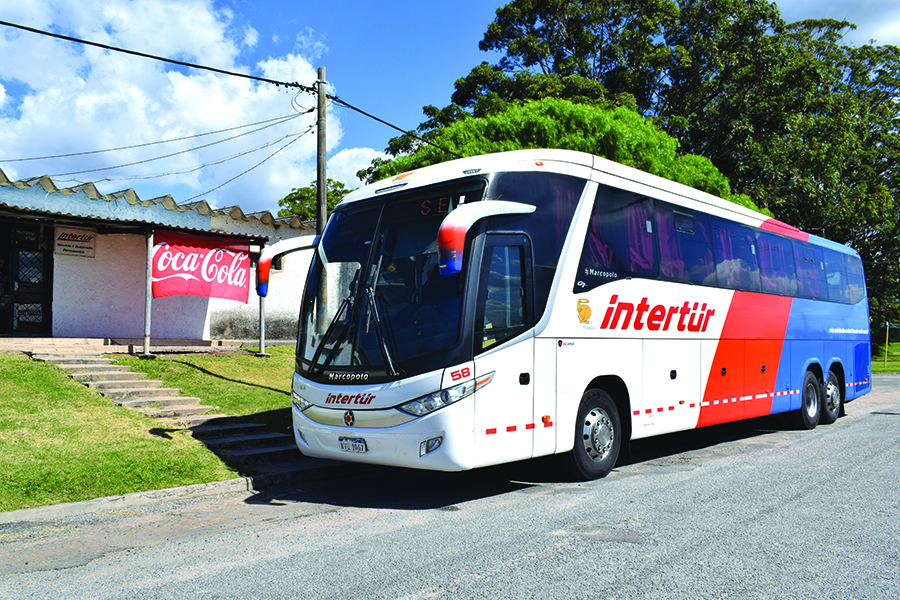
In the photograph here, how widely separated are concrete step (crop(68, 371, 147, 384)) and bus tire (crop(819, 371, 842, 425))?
12.8 m

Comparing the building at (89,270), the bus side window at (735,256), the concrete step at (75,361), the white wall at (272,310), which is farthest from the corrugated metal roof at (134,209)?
the bus side window at (735,256)

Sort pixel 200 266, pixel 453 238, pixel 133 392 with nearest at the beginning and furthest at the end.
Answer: pixel 453 238, pixel 133 392, pixel 200 266

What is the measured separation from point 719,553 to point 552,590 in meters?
1.52

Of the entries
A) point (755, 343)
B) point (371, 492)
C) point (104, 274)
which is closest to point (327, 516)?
point (371, 492)

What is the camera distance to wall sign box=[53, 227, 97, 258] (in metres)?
14.5

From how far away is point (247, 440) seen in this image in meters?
8.89

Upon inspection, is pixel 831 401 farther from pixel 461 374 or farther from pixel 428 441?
pixel 428 441

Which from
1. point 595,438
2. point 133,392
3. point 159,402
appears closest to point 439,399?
point 595,438

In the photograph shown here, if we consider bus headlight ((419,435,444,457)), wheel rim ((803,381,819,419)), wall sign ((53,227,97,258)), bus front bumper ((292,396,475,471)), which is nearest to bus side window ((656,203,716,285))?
bus front bumper ((292,396,475,471))

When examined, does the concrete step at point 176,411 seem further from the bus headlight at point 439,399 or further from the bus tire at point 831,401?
the bus tire at point 831,401

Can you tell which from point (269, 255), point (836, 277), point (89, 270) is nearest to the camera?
point (269, 255)

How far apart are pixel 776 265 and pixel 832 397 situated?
12.3 ft

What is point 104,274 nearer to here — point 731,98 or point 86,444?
point 86,444

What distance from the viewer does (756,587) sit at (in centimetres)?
416
